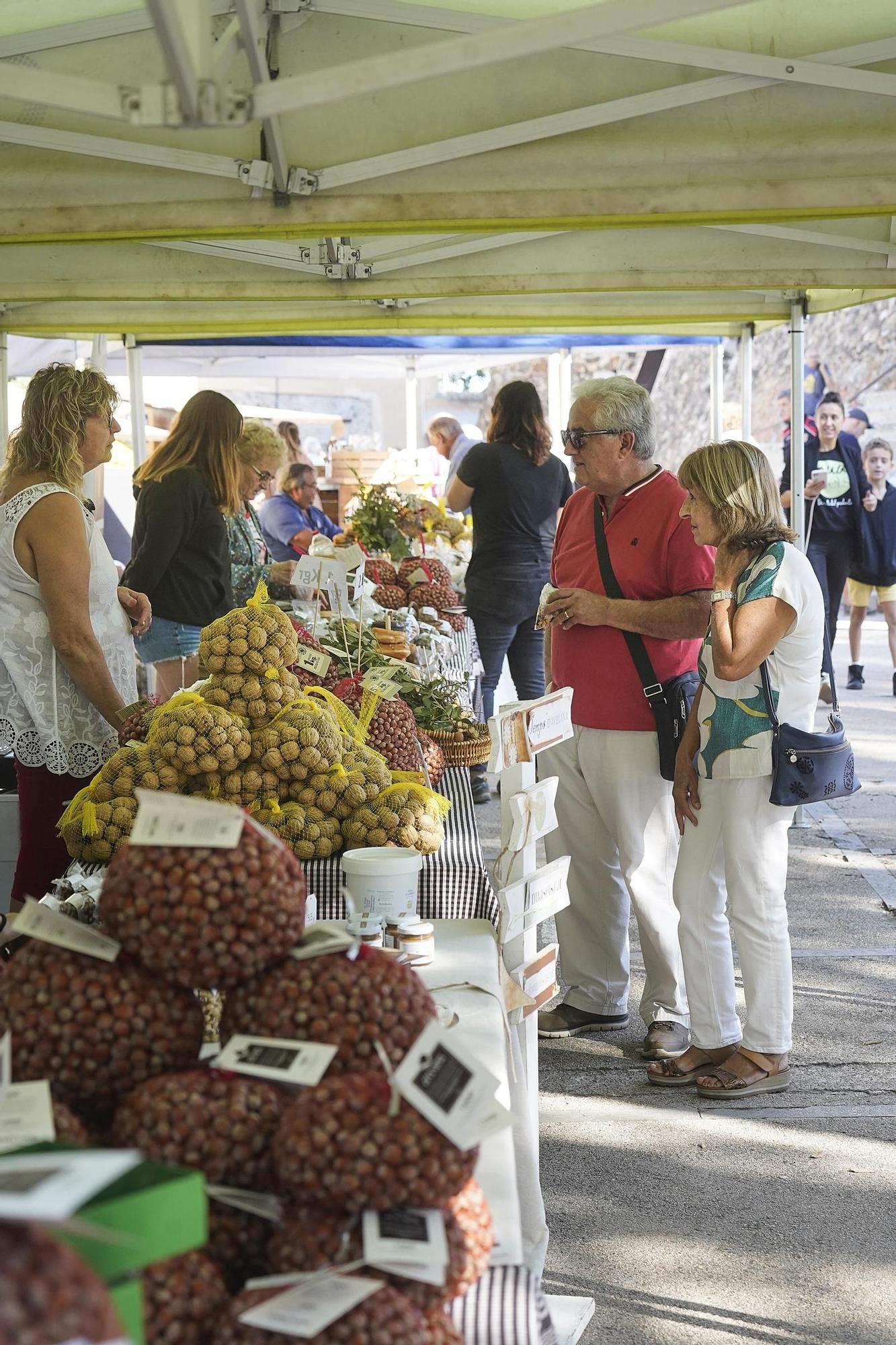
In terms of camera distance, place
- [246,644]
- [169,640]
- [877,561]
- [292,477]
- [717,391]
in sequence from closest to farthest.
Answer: [246,644] → [169,640] → [292,477] → [717,391] → [877,561]

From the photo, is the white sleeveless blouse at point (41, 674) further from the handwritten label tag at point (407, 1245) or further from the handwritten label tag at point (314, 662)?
the handwritten label tag at point (407, 1245)

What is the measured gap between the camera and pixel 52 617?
2.89 m

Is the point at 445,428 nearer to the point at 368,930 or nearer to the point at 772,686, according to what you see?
the point at 772,686

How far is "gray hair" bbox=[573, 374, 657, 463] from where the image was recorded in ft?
10.9

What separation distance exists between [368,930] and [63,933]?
2.47ft

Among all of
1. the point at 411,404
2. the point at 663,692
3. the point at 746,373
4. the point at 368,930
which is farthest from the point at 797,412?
the point at 411,404

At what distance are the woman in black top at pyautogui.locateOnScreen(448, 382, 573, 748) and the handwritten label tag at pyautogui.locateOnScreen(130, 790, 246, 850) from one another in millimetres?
4778

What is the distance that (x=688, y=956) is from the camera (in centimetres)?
318

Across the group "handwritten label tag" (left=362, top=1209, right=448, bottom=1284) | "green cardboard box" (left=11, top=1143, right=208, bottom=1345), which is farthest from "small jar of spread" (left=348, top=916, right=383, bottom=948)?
"green cardboard box" (left=11, top=1143, right=208, bottom=1345)

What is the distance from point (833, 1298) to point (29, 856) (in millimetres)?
1952

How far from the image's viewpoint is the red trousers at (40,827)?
9.57ft

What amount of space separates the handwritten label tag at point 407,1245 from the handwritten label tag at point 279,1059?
0.12 meters

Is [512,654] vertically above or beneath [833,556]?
beneath

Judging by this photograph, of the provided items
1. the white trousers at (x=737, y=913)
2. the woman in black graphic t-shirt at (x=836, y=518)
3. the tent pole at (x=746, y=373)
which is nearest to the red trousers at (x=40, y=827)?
the white trousers at (x=737, y=913)
